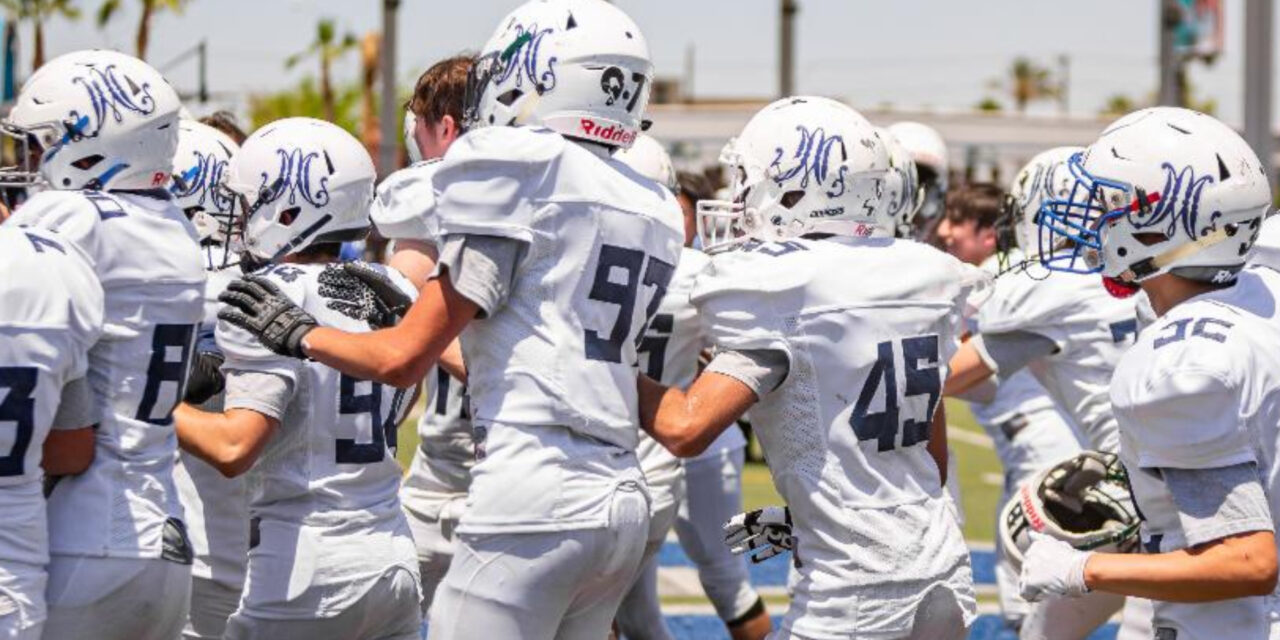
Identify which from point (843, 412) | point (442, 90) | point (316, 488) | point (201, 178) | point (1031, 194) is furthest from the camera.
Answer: point (1031, 194)

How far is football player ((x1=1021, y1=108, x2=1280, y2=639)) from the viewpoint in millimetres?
3629

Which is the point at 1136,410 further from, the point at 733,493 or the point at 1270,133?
the point at 1270,133

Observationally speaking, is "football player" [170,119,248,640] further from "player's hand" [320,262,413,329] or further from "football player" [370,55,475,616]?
"player's hand" [320,262,413,329]

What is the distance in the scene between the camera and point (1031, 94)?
79.4 m

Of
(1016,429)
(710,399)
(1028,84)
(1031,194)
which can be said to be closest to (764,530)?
(710,399)

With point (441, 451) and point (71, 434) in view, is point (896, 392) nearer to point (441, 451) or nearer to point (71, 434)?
point (71, 434)

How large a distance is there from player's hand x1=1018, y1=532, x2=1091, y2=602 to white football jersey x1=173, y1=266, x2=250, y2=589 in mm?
2144

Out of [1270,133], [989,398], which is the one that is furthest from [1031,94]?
[989,398]

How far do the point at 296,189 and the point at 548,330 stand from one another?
1083 millimetres

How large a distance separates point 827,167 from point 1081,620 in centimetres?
224

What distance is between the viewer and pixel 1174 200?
391 cm

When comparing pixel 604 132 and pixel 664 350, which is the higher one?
pixel 604 132

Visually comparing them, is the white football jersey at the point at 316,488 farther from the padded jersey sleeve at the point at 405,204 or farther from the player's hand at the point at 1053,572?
the player's hand at the point at 1053,572

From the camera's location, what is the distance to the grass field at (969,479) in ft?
38.3
